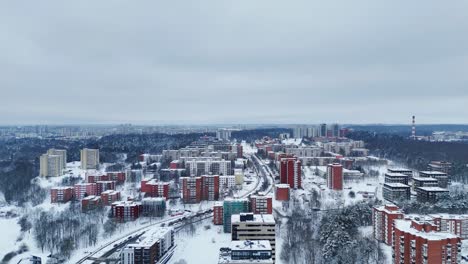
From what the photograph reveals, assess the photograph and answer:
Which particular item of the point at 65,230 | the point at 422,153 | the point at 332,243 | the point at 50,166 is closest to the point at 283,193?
the point at 332,243

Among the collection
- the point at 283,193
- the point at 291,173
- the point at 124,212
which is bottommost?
the point at 124,212

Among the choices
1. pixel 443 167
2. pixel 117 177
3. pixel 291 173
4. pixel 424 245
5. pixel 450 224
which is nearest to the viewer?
pixel 424 245

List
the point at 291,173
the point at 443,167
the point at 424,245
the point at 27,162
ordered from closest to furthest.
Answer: the point at 424,245 < the point at 291,173 < the point at 443,167 < the point at 27,162

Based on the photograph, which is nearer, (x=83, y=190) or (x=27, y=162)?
(x=83, y=190)

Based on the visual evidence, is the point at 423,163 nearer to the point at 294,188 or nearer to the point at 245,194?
the point at 294,188

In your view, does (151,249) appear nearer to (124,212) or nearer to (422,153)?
(124,212)

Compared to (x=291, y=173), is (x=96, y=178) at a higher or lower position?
lower

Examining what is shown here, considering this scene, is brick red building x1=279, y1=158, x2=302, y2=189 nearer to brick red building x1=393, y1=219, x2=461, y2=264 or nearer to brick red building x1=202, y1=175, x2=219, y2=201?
brick red building x1=202, y1=175, x2=219, y2=201
